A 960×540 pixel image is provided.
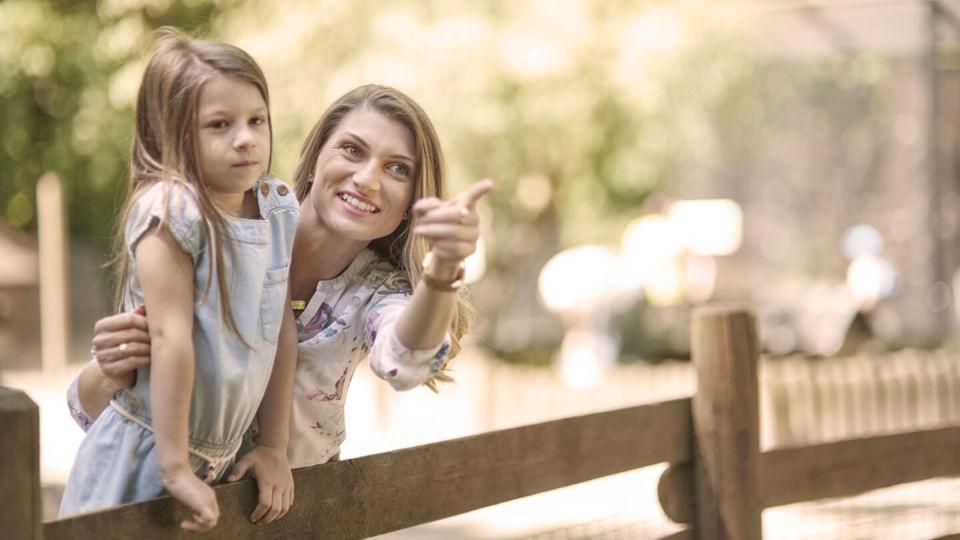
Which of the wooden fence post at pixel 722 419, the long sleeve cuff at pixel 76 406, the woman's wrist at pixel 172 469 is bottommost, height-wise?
the wooden fence post at pixel 722 419

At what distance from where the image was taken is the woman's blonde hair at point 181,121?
2.03m

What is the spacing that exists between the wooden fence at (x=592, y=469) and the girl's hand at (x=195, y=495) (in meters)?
A: 0.08

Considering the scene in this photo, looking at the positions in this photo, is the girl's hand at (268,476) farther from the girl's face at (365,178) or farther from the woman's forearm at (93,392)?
the girl's face at (365,178)

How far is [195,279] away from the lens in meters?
2.03

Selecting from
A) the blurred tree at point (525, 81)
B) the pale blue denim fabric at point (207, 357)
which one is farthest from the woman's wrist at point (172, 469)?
the blurred tree at point (525, 81)

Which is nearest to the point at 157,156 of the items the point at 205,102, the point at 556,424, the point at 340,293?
the point at 205,102

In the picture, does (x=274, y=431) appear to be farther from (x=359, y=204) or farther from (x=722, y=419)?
(x=722, y=419)

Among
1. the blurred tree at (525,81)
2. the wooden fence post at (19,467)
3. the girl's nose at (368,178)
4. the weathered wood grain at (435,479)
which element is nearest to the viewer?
the wooden fence post at (19,467)

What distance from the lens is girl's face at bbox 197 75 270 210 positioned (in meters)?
2.05

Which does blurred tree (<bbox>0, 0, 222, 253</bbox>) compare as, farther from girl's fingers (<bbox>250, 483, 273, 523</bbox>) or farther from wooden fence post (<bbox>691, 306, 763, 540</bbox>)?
girl's fingers (<bbox>250, 483, 273, 523</bbox>)

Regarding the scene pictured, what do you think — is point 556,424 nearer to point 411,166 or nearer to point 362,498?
point 362,498

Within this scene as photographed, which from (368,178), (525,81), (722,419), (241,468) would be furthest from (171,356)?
(525,81)

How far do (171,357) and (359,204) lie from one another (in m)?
0.49

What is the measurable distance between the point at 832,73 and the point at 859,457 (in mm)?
12124
